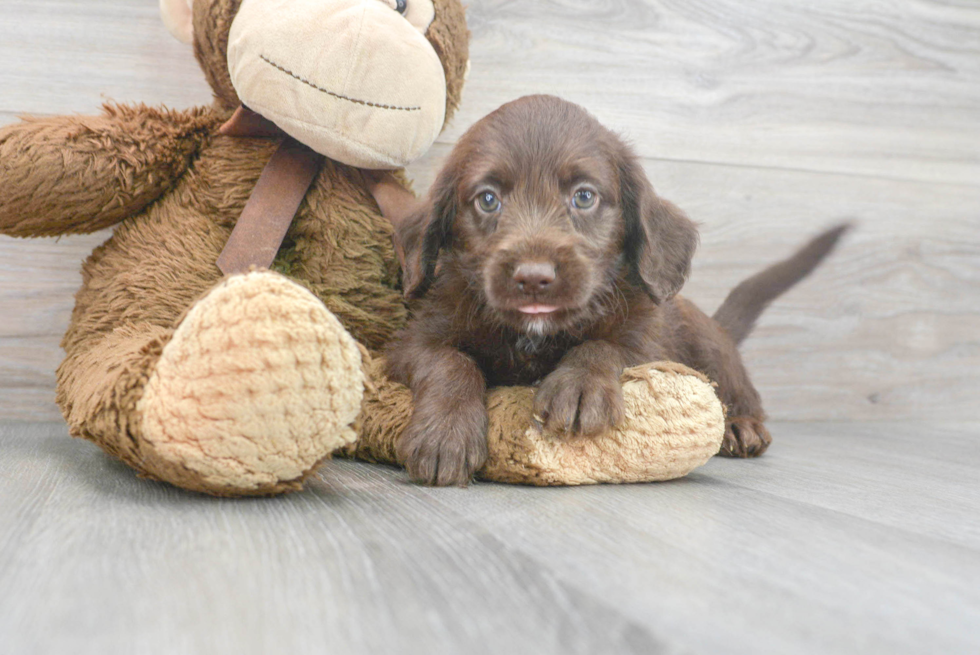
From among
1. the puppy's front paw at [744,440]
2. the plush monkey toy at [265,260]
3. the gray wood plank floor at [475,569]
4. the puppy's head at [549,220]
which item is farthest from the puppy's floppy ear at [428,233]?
the puppy's front paw at [744,440]

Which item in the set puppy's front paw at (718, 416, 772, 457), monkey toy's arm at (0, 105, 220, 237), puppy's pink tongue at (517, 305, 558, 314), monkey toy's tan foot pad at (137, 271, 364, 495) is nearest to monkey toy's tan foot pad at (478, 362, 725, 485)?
puppy's pink tongue at (517, 305, 558, 314)

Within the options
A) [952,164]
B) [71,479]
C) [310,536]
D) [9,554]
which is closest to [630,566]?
[310,536]

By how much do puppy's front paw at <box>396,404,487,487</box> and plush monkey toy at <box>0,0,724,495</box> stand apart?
0.05m

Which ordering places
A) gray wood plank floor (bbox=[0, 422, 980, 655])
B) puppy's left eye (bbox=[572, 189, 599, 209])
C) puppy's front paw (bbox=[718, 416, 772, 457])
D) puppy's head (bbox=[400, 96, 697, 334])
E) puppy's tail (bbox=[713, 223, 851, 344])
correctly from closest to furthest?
gray wood plank floor (bbox=[0, 422, 980, 655]), puppy's head (bbox=[400, 96, 697, 334]), puppy's left eye (bbox=[572, 189, 599, 209]), puppy's front paw (bbox=[718, 416, 772, 457]), puppy's tail (bbox=[713, 223, 851, 344])

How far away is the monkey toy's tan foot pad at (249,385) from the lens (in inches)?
40.5

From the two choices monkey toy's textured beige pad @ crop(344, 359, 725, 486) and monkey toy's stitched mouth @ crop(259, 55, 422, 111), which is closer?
monkey toy's textured beige pad @ crop(344, 359, 725, 486)

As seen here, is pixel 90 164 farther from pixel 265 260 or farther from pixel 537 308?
pixel 537 308

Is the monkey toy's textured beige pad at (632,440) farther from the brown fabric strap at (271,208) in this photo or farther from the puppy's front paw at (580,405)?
the brown fabric strap at (271,208)

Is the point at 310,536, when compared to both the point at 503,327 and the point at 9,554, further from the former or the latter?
the point at 503,327

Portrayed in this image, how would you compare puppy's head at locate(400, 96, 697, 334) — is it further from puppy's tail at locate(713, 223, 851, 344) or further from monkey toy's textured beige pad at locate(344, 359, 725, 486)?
puppy's tail at locate(713, 223, 851, 344)

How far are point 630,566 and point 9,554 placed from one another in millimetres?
743

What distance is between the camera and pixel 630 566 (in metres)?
0.89

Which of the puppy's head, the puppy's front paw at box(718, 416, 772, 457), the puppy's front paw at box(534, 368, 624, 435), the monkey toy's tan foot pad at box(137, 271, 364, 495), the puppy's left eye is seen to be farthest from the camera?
the puppy's front paw at box(718, 416, 772, 457)

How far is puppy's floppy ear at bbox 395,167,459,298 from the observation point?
166 cm
